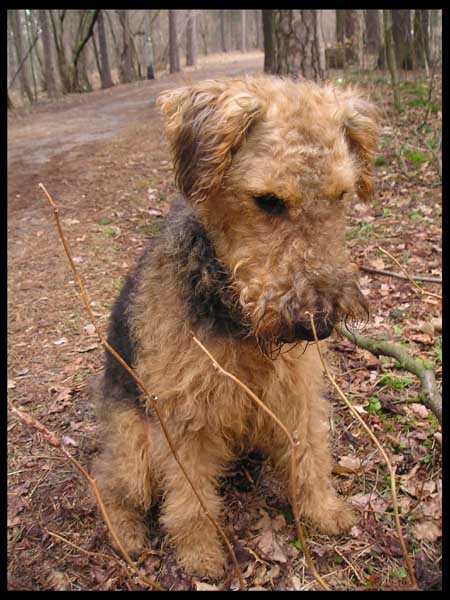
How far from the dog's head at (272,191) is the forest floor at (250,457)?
0.96m

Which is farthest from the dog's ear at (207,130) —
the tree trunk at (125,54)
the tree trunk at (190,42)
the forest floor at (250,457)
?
the tree trunk at (190,42)

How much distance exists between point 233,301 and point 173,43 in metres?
22.1

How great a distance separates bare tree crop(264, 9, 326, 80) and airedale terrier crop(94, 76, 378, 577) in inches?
140

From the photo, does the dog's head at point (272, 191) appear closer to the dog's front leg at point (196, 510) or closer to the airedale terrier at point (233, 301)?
the airedale terrier at point (233, 301)

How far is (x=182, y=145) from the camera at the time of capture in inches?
86.4

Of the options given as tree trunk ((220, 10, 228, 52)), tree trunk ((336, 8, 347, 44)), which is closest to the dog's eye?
tree trunk ((336, 8, 347, 44))

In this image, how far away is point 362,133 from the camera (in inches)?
94.8

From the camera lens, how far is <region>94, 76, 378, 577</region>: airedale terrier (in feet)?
6.47

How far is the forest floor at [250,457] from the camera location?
2504 mm

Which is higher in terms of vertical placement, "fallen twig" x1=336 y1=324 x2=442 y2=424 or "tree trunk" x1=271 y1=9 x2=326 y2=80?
"tree trunk" x1=271 y1=9 x2=326 y2=80

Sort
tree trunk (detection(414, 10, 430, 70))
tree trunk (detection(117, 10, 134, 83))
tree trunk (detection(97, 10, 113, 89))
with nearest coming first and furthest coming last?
tree trunk (detection(414, 10, 430, 70)), tree trunk (detection(117, 10, 134, 83)), tree trunk (detection(97, 10, 113, 89))

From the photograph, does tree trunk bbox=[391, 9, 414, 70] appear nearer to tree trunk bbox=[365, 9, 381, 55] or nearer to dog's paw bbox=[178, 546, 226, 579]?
tree trunk bbox=[365, 9, 381, 55]
